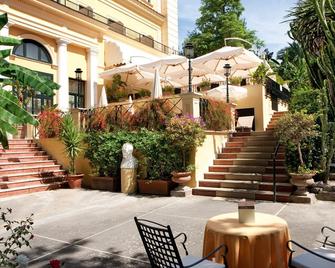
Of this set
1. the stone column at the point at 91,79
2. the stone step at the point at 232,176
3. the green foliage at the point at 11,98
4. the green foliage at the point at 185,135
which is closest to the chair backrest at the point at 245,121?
the stone step at the point at 232,176

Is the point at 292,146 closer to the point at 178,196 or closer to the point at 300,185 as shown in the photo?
the point at 300,185

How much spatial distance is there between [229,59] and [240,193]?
929 cm

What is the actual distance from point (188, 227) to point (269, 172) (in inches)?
177

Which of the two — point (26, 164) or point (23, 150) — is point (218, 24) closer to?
point (23, 150)

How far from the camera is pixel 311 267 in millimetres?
3568

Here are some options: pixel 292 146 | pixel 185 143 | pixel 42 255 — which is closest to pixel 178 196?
pixel 185 143

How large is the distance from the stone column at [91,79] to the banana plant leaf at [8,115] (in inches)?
702

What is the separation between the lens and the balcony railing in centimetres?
2203

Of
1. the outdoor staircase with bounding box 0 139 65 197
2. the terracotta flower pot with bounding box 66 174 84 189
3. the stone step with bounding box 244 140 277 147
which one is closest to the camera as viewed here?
the outdoor staircase with bounding box 0 139 65 197

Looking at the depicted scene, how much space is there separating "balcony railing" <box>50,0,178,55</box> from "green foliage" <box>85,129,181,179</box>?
12099mm

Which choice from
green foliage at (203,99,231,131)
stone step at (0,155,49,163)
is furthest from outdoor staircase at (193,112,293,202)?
stone step at (0,155,49,163)

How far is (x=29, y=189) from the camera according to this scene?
37.2 ft

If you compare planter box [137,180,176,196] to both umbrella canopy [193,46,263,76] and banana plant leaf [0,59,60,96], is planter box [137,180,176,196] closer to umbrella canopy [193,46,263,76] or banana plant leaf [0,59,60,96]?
banana plant leaf [0,59,60,96]

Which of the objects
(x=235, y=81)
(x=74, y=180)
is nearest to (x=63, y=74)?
(x=74, y=180)
